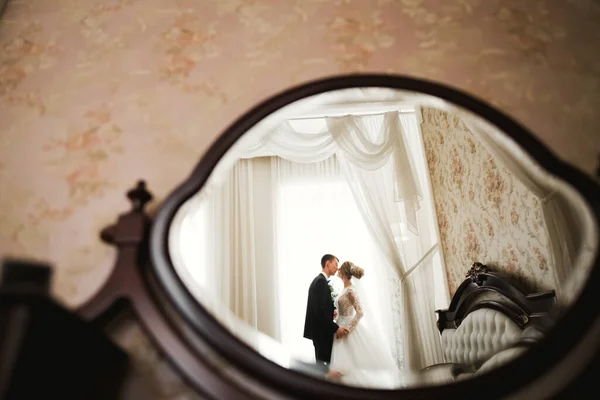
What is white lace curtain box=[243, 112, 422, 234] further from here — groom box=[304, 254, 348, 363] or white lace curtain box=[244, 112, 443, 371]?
groom box=[304, 254, 348, 363]

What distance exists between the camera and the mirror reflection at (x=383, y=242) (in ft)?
3.05

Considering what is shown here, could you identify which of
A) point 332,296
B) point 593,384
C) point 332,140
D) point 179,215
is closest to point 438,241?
point 332,296

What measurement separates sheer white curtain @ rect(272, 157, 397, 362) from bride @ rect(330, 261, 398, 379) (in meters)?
0.07

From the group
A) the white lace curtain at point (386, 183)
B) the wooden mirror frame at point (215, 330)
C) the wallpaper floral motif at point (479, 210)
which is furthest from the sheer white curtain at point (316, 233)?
the wooden mirror frame at point (215, 330)

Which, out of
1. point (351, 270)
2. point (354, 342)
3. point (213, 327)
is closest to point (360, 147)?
point (351, 270)

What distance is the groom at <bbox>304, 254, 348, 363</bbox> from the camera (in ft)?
4.70

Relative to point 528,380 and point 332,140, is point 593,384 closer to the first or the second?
point 528,380

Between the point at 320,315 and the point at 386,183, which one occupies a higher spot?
the point at 386,183

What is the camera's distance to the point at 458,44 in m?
0.95

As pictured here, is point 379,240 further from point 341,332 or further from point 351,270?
point 341,332

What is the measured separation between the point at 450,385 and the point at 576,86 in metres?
0.73

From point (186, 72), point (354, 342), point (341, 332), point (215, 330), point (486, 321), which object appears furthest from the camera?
point (341, 332)

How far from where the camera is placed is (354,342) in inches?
56.5

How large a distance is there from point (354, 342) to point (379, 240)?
62 centimetres
